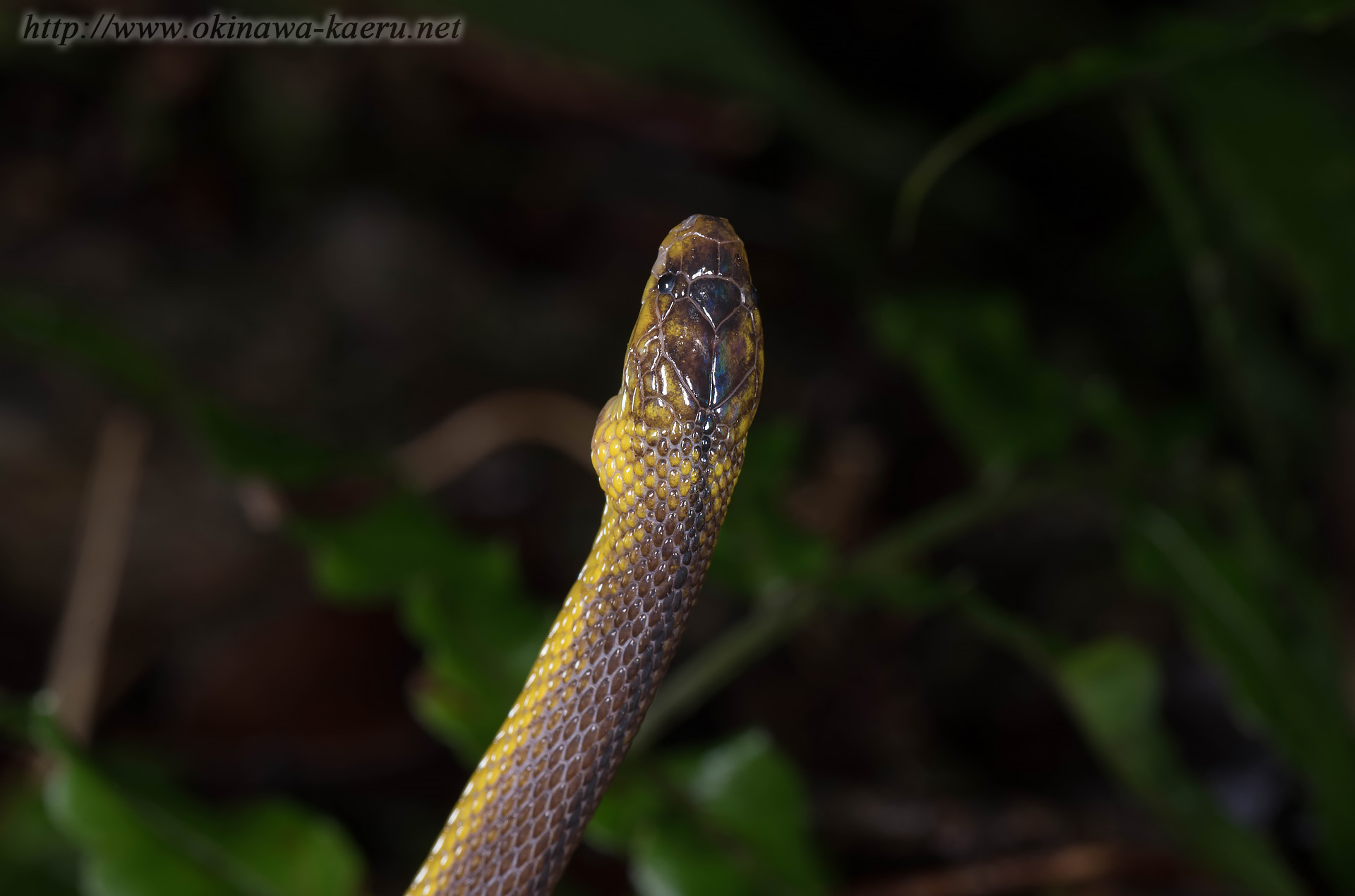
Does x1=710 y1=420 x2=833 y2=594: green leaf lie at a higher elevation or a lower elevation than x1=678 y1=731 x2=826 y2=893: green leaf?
higher

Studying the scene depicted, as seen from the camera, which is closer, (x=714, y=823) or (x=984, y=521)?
(x=714, y=823)

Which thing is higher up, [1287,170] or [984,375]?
[1287,170]

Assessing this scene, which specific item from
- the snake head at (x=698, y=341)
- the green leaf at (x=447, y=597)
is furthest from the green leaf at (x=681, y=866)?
the snake head at (x=698, y=341)

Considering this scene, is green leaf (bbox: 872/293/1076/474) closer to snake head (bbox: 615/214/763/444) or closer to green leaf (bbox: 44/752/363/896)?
snake head (bbox: 615/214/763/444)

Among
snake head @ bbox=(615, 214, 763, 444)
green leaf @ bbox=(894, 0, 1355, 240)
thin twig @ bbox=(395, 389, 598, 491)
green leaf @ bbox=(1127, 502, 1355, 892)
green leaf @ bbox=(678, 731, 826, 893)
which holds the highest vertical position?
green leaf @ bbox=(894, 0, 1355, 240)

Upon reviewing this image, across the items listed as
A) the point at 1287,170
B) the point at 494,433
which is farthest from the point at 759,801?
the point at 1287,170

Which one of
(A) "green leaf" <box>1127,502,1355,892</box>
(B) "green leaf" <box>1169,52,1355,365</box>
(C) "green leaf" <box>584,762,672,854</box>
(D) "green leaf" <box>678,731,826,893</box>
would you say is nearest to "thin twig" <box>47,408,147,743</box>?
Result: (C) "green leaf" <box>584,762,672,854</box>

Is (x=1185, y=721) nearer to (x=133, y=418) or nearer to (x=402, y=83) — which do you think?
(x=133, y=418)

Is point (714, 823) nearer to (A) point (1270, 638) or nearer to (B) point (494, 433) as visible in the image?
(A) point (1270, 638)
